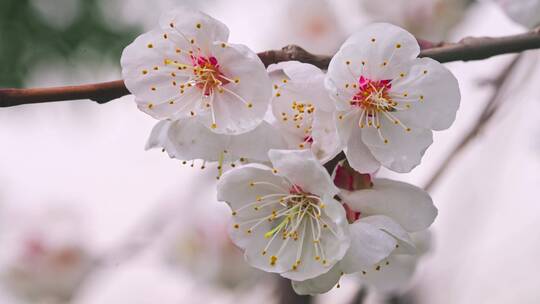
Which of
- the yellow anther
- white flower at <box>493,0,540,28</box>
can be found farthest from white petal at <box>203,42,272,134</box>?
white flower at <box>493,0,540,28</box>

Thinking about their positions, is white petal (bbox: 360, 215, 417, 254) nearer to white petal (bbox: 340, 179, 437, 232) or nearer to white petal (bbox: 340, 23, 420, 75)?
white petal (bbox: 340, 179, 437, 232)

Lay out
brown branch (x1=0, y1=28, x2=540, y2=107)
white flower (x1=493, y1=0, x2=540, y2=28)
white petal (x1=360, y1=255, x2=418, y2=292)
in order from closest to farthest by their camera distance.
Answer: brown branch (x1=0, y1=28, x2=540, y2=107) → white petal (x1=360, y1=255, x2=418, y2=292) → white flower (x1=493, y1=0, x2=540, y2=28)

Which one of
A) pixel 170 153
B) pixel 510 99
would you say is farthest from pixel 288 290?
pixel 170 153

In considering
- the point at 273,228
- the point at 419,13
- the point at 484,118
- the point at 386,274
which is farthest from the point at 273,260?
the point at 419,13

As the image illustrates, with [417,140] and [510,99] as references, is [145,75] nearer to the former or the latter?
[417,140]

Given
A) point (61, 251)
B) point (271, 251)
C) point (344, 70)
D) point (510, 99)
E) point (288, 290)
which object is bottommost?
point (61, 251)

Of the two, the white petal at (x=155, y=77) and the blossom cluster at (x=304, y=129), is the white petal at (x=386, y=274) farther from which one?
the white petal at (x=155, y=77)
